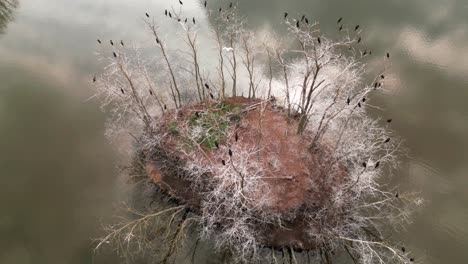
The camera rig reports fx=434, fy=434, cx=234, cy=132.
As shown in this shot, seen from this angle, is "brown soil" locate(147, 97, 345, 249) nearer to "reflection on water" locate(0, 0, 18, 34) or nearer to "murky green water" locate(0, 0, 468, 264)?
"murky green water" locate(0, 0, 468, 264)

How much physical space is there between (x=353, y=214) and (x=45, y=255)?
1519 centimetres

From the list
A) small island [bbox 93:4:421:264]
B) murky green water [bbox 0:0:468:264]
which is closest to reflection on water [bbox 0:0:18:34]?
murky green water [bbox 0:0:468:264]

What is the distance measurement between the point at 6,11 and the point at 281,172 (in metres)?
24.0

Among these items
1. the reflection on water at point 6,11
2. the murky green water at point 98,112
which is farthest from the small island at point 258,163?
the reflection on water at point 6,11

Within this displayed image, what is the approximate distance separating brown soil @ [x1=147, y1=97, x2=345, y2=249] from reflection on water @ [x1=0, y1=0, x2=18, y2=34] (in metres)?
16.2

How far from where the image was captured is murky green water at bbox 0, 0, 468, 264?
2186 cm

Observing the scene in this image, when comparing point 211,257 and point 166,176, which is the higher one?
point 166,176

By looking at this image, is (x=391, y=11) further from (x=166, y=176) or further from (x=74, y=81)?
(x=74, y=81)

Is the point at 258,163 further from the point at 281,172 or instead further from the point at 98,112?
the point at 98,112

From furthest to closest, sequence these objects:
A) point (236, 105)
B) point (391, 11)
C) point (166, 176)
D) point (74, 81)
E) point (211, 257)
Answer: point (391, 11)
point (74, 81)
point (236, 105)
point (166, 176)
point (211, 257)

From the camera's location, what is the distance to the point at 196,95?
87.9 ft

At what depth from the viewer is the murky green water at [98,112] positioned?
21859mm

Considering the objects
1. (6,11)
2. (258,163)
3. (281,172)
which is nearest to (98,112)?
(258,163)

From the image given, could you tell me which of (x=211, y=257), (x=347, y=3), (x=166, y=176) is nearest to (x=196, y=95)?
(x=166, y=176)
